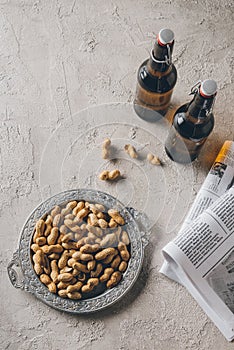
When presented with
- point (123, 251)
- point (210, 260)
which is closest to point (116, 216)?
point (123, 251)

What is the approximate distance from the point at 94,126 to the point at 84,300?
298mm

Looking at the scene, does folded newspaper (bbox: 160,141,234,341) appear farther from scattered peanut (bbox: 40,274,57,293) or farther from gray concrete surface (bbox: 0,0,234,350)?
scattered peanut (bbox: 40,274,57,293)

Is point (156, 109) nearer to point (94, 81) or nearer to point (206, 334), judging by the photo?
point (94, 81)

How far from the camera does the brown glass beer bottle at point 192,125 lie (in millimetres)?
852

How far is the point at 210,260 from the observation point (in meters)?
0.91

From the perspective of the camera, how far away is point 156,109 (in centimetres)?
101

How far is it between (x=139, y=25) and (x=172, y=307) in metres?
0.52

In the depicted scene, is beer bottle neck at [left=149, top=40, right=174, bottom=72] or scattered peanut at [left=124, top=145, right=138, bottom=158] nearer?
beer bottle neck at [left=149, top=40, right=174, bottom=72]

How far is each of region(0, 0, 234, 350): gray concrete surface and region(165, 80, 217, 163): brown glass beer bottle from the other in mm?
27

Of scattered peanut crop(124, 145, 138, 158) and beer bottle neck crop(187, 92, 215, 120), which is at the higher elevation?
beer bottle neck crop(187, 92, 215, 120)

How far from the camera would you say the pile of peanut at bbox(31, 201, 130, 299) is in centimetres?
91

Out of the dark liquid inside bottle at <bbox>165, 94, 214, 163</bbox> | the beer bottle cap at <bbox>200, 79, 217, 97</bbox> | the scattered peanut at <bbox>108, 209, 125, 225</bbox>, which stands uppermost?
the beer bottle cap at <bbox>200, 79, 217, 97</bbox>

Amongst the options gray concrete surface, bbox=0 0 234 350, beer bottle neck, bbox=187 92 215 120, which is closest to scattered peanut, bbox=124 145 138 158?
gray concrete surface, bbox=0 0 234 350

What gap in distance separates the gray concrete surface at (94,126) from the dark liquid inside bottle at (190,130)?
0.08ft
